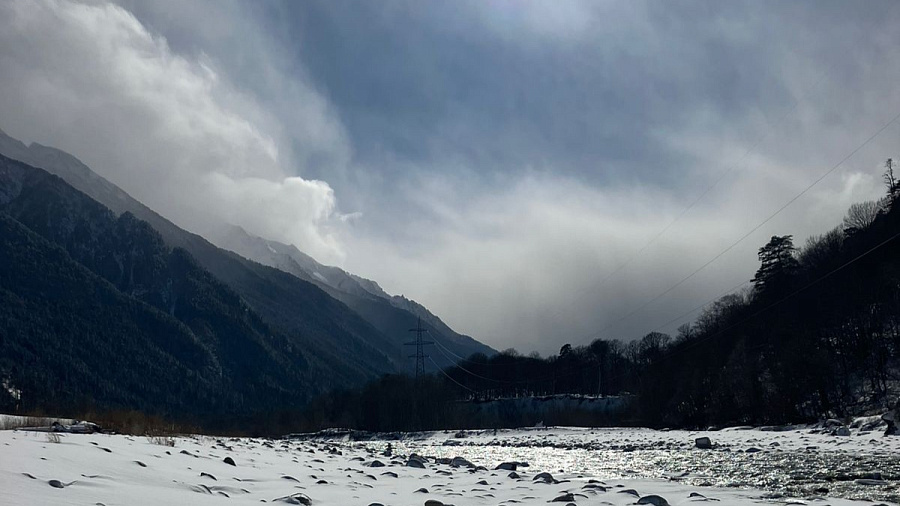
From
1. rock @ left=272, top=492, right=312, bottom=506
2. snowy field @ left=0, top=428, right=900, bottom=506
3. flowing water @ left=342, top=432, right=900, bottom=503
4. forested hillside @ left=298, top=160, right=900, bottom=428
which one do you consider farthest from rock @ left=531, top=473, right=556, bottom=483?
forested hillside @ left=298, top=160, right=900, bottom=428

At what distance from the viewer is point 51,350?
653 ft

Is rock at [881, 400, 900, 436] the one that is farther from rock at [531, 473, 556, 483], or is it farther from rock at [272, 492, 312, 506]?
rock at [272, 492, 312, 506]

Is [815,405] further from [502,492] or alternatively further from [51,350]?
[51,350]

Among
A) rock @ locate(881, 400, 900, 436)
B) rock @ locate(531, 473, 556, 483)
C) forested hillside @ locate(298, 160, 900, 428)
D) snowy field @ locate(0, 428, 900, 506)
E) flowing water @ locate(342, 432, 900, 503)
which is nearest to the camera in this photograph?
snowy field @ locate(0, 428, 900, 506)

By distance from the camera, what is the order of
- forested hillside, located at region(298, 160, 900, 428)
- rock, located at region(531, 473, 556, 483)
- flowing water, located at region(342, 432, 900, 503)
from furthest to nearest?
forested hillside, located at region(298, 160, 900, 428) → rock, located at region(531, 473, 556, 483) → flowing water, located at region(342, 432, 900, 503)

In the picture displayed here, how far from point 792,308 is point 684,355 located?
19487 mm

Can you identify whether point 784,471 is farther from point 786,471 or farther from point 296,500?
point 296,500

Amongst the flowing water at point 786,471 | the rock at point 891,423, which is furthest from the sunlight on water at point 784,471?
the rock at point 891,423

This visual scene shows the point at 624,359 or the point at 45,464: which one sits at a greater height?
the point at 624,359

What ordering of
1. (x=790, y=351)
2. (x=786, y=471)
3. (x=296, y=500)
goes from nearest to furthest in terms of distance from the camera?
(x=296, y=500)
(x=786, y=471)
(x=790, y=351)

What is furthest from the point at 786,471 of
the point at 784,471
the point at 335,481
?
the point at 335,481

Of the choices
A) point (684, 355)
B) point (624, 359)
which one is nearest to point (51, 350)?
point (624, 359)

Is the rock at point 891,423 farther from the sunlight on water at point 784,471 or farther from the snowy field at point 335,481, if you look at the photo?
the snowy field at point 335,481

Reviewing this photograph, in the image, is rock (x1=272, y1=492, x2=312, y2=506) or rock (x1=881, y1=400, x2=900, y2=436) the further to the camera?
rock (x1=881, y1=400, x2=900, y2=436)
